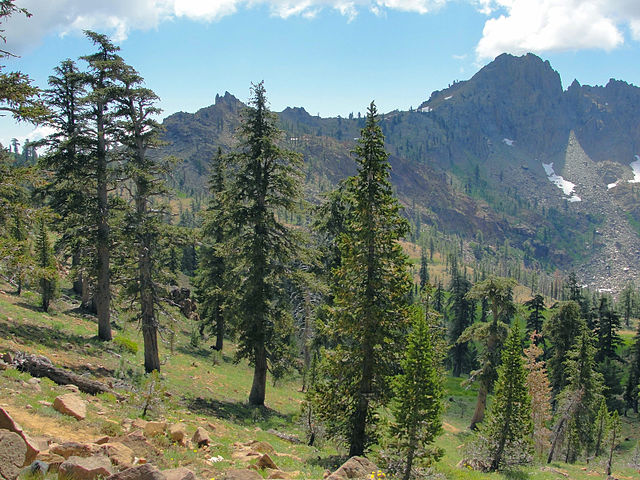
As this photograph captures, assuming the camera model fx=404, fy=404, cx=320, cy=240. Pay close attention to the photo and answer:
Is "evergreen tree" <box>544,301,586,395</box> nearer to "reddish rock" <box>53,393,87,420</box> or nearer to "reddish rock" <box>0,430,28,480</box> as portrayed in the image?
"reddish rock" <box>53,393,87,420</box>

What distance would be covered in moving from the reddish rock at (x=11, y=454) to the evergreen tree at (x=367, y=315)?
10865 millimetres

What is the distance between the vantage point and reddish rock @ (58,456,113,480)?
6.86 meters

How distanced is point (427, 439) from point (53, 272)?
44.8ft

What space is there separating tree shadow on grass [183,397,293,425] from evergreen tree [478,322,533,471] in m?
11.7

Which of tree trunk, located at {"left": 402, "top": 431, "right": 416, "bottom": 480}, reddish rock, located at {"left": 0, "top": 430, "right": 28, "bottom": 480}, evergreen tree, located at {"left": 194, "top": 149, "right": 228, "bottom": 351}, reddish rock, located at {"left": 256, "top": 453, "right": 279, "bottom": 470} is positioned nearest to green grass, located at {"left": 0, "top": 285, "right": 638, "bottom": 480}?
reddish rock, located at {"left": 256, "top": 453, "right": 279, "bottom": 470}

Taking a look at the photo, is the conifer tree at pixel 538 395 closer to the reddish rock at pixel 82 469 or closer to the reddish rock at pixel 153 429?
the reddish rock at pixel 153 429

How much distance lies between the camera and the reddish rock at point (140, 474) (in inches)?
274

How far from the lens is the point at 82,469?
22.7 feet

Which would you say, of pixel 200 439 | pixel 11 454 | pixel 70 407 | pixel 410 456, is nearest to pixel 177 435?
pixel 200 439

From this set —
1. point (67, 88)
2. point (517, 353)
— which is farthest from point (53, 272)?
point (517, 353)

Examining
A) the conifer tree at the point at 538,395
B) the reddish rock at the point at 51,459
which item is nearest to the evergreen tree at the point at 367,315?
the reddish rock at the point at 51,459

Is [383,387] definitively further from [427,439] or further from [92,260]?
[92,260]

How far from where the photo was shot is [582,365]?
3472 cm

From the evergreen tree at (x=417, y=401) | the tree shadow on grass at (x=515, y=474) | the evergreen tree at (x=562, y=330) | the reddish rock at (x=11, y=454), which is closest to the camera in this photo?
the reddish rock at (x=11, y=454)
